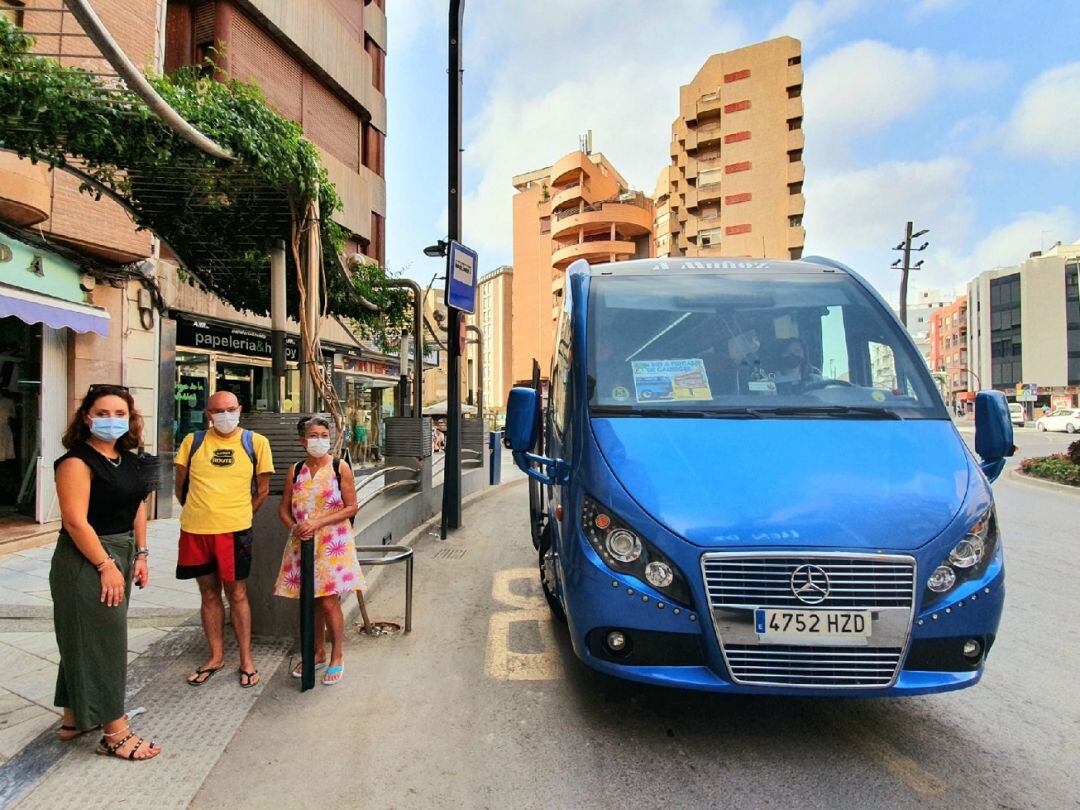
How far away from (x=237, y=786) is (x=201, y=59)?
14.6 meters

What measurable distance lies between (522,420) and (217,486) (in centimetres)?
180

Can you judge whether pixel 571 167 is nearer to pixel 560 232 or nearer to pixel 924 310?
pixel 560 232

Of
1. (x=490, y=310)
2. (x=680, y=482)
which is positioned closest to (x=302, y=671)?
(x=680, y=482)

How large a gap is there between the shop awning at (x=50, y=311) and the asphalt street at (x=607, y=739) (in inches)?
221

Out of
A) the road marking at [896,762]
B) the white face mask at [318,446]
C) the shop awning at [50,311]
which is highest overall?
the shop awning at [50,311]

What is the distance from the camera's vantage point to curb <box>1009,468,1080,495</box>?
40.7 feet

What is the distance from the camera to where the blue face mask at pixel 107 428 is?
2.77 m

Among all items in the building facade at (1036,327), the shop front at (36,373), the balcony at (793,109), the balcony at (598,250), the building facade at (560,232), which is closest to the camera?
the shop front at (36,373)

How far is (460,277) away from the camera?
8.06 meters

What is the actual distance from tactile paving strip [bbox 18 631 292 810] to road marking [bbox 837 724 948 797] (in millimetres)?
2942

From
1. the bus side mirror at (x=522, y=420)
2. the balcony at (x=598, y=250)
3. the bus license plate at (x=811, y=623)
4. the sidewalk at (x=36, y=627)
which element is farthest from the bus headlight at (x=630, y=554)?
the balcony at (x=598, y=250)

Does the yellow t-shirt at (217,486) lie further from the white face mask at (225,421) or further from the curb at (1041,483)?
the curb at (1041,483)

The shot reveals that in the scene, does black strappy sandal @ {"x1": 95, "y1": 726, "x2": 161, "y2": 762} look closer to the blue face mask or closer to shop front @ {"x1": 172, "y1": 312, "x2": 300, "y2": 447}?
the blue face mask

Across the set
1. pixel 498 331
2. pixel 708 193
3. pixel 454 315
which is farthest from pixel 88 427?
pixel 498 331
